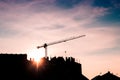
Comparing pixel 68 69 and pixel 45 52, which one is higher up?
pixel 45 52

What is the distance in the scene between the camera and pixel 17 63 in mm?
62344

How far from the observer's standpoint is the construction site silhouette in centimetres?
6053

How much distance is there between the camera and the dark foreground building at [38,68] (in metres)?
60.5

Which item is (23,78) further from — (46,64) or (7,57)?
(46,64)

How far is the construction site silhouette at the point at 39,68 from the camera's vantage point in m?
60.5

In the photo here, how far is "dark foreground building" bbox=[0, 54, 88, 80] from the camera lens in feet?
199

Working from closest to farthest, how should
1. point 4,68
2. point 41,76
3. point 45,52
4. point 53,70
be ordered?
point 4,68 → point 41,76 → point 53,70 → point 45,52

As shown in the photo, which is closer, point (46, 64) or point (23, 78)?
point (23, 78)

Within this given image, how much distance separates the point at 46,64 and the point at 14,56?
13.2 m

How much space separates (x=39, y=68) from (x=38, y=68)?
0.55m

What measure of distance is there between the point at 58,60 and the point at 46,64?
5.96m

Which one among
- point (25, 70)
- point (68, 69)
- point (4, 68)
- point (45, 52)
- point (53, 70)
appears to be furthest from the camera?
point (45, 52)

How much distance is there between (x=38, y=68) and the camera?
69.1 m

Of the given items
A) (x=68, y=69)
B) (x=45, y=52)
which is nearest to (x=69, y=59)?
(x=68, y=69)
